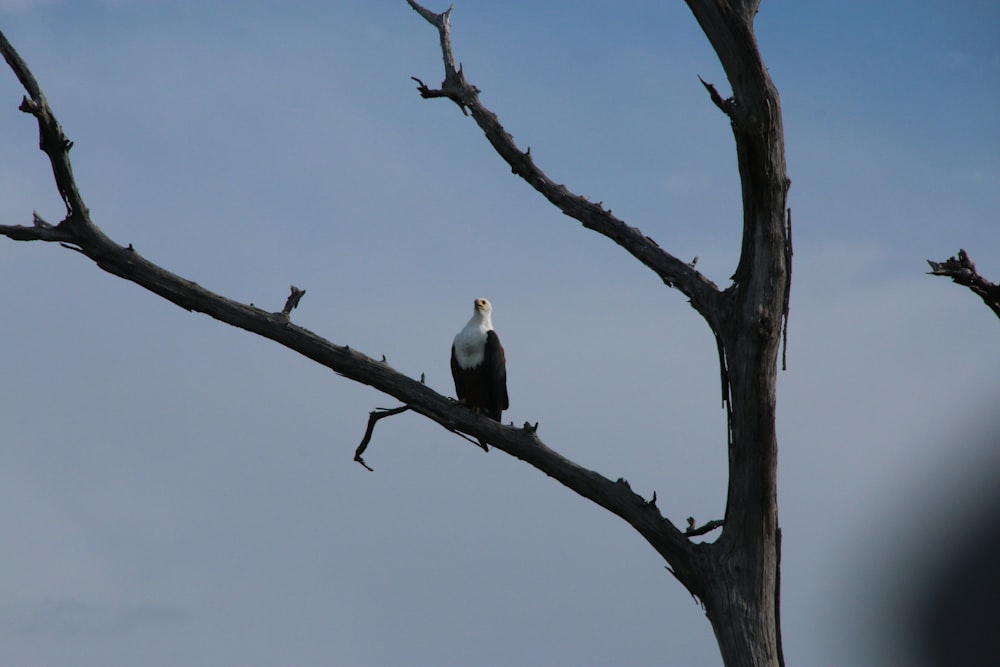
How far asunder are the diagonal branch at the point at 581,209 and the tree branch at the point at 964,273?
1625 millimetres

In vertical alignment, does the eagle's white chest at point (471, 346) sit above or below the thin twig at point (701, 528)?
above

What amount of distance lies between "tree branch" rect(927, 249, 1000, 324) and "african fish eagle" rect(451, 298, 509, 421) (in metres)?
3.64

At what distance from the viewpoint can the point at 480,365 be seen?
883 centimetres

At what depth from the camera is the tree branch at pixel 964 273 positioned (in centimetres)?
638

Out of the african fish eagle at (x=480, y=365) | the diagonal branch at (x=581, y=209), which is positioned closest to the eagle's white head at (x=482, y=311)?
the african fish eagle at (x=480, y=365)

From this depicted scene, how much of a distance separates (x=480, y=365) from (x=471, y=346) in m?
0.21

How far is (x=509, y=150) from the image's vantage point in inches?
259

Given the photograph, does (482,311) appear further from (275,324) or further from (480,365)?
(275,324)

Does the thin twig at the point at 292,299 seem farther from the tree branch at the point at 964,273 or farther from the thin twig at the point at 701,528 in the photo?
the tree branch at the point at 964,273

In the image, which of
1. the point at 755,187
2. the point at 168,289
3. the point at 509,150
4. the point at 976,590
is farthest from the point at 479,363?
the point at 976,590

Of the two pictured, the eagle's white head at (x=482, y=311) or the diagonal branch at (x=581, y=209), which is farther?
the eagle's white head at (x=482, y=311)

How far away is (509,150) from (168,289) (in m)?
2.29

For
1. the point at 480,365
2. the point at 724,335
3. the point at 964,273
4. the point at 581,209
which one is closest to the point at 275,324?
the point at 581,209

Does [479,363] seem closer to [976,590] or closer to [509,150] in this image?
[509,150]
